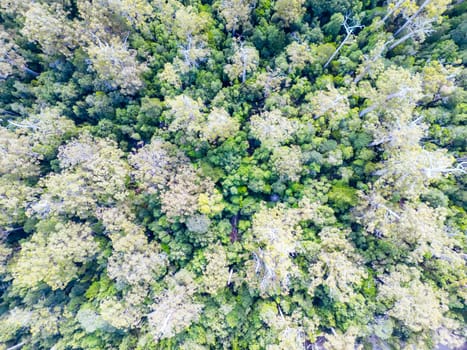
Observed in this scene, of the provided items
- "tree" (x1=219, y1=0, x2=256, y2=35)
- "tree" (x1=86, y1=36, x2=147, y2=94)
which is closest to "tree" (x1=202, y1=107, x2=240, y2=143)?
"tree" (x1=86, y1=36, x2=147, y2=94)

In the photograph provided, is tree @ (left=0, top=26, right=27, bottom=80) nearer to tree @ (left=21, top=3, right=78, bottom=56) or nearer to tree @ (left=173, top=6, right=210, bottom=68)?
tree @ (left=21, top=3, right=78, bottom=56)

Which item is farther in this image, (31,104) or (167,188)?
(31,104)

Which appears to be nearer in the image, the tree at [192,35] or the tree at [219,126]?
the tree at [219,126]

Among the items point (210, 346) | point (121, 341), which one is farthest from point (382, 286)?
point (121, 341)

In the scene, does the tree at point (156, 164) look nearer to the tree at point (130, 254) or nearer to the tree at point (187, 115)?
the tree at point (187, 115)

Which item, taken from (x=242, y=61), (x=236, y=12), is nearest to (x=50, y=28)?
(x=236, y=12)

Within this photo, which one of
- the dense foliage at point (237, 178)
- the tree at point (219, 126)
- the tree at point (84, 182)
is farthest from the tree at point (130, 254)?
the tree at point (219, 126)

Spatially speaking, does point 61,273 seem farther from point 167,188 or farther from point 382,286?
point 382,286
